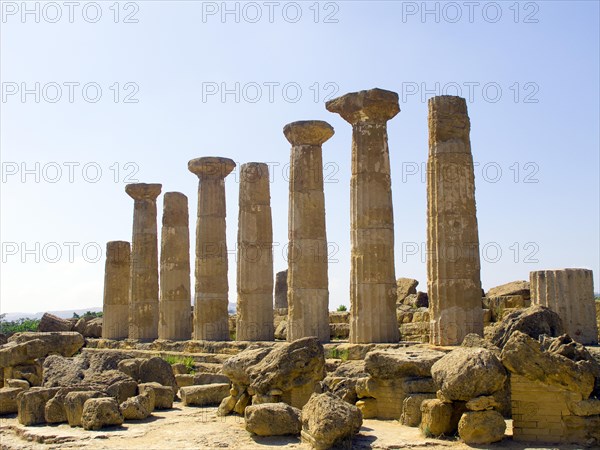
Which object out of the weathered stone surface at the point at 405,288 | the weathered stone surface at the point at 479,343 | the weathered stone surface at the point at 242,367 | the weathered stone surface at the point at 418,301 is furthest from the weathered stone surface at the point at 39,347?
the weathered stone surface at the point at 479,343

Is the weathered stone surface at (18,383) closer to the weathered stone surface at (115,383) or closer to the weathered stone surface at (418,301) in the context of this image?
the weathered stone surface at (115,383)

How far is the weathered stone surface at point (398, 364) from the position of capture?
52.4ft

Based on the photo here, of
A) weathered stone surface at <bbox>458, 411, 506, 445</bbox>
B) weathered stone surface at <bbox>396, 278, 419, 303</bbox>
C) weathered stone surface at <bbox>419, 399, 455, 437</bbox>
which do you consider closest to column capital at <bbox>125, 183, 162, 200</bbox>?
weathered stone surface at <bbox>396, 278, 419, 303</bbox>

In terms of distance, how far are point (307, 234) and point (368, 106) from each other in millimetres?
4493

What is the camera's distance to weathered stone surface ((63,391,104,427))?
638 inches

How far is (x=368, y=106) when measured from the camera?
2173cm

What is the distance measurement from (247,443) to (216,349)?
41.9 feet

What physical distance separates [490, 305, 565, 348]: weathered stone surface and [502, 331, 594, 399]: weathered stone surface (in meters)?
1.21

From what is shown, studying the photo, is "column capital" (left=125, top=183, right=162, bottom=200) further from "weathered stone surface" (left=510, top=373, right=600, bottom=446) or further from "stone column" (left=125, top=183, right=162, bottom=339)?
"weathered stone surface" (left=510, top=373, right=600, bottom=446)

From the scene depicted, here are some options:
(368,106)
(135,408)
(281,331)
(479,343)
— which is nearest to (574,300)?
(479,343)

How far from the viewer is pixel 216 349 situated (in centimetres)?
2655

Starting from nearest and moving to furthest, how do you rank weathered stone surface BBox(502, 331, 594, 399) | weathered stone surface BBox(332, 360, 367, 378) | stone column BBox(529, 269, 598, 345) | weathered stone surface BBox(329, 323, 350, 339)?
weathered stone surface BBox(502, 331, 594, 399)
weathered stone surface BBox(332, 360, 367, 378)
stone column BBox(529, 269, 598, 345)
weathered stone surface BBox(329, 323, 350, 339)

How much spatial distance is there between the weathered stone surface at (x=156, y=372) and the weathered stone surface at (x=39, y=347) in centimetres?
548

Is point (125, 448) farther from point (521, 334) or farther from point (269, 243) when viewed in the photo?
point (269, 243)
